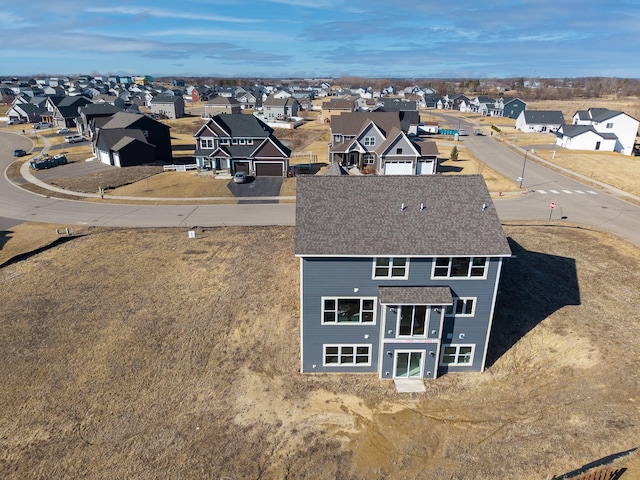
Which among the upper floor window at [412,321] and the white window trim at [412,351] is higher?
the upper floor window at [412,321]

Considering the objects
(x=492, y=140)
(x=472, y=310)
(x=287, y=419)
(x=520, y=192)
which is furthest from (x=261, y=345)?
(x=492, y=140)

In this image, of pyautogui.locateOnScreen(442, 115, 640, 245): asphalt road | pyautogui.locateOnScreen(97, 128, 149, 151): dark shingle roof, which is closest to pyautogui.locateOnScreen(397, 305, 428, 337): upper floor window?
pyautogui.locateOnScreen(442, 115, 640, 245): asphalt road

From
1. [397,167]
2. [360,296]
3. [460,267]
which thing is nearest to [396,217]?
[460,267]

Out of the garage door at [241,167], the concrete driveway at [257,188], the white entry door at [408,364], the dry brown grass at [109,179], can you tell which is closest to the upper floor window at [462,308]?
the white entry door at [408,364]

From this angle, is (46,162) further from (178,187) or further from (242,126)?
(242,126)

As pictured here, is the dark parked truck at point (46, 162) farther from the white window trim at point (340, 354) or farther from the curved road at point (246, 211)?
the white window trim at point (340, 354)

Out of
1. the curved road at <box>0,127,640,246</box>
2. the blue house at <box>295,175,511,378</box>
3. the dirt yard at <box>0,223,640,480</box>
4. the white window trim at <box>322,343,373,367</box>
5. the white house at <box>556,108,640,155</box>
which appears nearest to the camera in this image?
the dirt yard at <box>0,223,640,480</box>

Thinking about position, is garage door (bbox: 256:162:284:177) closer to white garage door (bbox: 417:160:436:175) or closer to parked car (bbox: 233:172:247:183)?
parked car (bbox: 233:172:247:183)
